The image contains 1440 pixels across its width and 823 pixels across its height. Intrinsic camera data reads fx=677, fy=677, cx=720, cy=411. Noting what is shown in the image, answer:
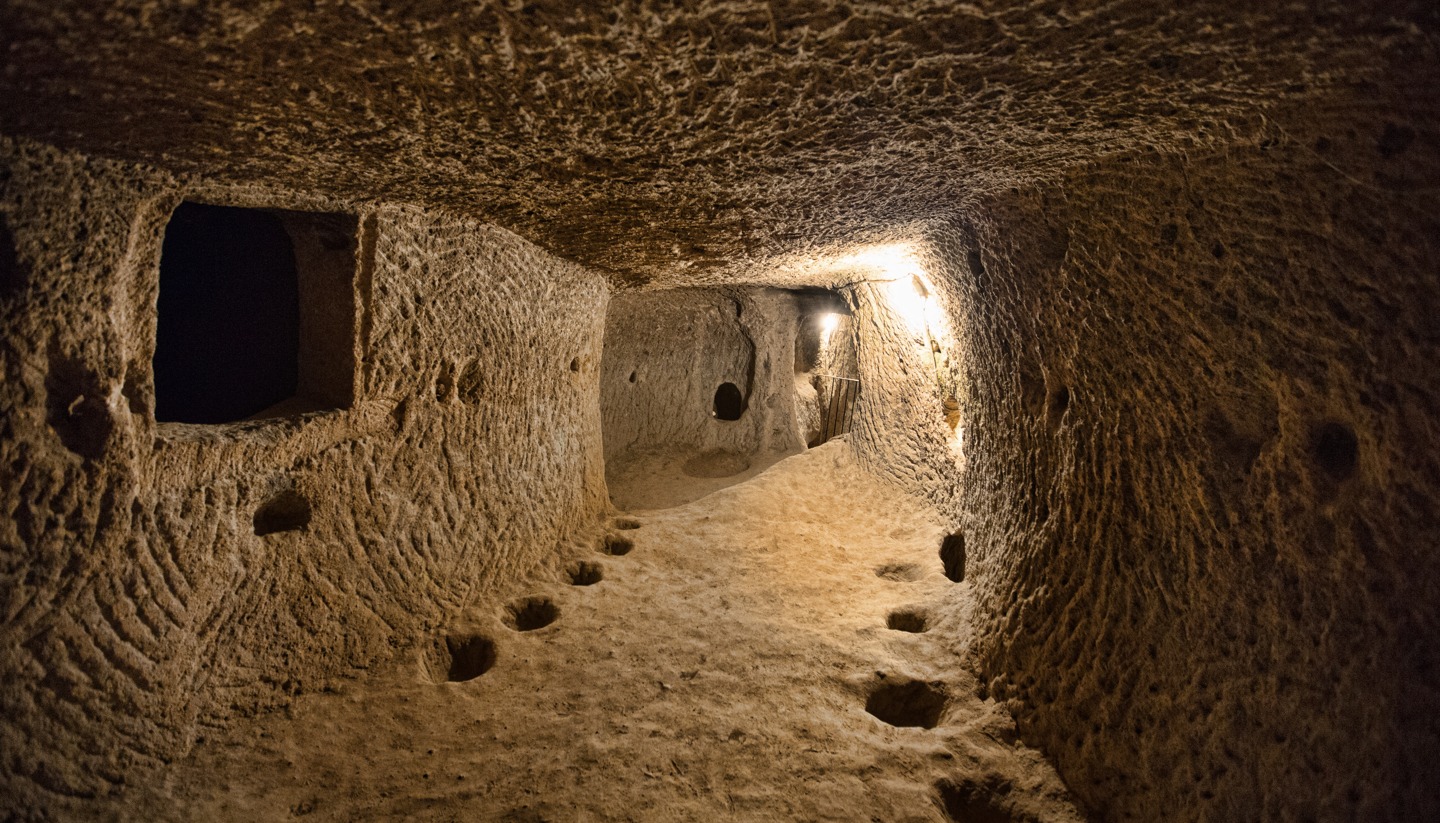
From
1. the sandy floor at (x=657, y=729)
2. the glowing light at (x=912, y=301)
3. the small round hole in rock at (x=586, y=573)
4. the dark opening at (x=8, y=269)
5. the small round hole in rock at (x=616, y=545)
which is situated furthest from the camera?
the glowing light at (x=912, y=301)

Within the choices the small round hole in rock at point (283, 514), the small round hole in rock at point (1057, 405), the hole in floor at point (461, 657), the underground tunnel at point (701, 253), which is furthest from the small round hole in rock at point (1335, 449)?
the small round hole in rock at point (283, 514)

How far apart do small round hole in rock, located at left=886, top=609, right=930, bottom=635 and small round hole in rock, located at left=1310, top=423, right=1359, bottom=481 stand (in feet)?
6.13

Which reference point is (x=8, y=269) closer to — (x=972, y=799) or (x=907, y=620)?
(x=972, y=799)

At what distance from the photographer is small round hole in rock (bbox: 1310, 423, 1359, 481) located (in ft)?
4.35

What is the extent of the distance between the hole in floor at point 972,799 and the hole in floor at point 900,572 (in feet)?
5.29

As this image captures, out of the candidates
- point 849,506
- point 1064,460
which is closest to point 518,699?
point 1064,460

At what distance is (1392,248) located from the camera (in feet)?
3.95

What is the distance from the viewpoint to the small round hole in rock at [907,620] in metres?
3.07

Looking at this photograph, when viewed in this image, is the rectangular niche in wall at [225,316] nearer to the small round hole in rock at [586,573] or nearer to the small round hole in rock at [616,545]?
the small round hole in rock at [586,573]

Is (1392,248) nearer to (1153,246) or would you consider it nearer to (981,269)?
(1153,246)

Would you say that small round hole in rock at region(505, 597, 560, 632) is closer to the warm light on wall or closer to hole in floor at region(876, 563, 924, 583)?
hole in floor at region(876, 563, 924, 583)

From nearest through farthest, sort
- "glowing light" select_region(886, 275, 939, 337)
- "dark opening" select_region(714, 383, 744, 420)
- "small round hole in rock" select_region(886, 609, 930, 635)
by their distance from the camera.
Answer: "small round hole in rock" select_region(886, 609, 930, 635) < "glowing light" select_region(886, 275, 939, 337) < "dark opening" select_region(714, 383, 744, 420)

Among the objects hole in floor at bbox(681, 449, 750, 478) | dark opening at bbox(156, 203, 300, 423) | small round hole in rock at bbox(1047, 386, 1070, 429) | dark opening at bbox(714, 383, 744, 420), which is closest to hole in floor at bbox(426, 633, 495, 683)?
dark opening at bbox(156, 203, 300, 423)

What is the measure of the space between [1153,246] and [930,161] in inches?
26.8
